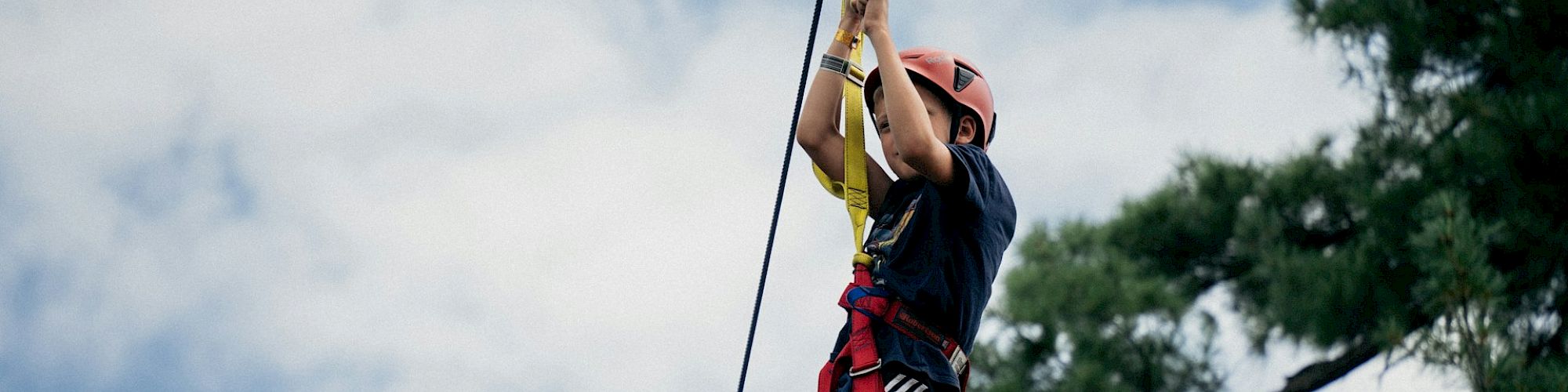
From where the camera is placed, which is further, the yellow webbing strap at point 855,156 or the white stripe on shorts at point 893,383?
the yellow webbing strap at point 855,156

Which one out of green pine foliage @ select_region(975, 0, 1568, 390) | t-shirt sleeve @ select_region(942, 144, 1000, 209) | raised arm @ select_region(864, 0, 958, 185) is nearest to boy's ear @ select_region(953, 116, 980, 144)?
t-shirt sleeve @ select_region(942, 144, 1000, 209)

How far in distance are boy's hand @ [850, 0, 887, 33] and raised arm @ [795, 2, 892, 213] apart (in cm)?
26

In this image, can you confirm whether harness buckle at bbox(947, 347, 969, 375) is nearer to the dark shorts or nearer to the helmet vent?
the dark shorts

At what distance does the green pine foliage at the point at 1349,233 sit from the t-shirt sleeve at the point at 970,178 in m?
3.85

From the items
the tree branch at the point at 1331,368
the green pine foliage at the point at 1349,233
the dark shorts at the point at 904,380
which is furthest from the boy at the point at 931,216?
the tree branch at the point at 1331,368

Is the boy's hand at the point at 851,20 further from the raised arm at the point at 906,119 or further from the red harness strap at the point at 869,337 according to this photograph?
the red harness strap at the point at 869,337

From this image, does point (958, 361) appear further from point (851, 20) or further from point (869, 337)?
point (851, 20)

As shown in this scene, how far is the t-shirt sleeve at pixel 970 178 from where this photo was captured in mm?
2176

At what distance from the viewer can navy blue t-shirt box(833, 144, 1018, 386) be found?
2.21 meters

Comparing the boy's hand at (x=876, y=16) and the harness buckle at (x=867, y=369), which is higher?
the boy's hand at (x=876, y=16)

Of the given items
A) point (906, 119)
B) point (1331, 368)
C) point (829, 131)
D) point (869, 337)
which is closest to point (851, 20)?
point (829, 131)

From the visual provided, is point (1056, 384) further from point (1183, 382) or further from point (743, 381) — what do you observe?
point (743, 381)

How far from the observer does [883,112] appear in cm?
239

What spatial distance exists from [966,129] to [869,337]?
411mm
